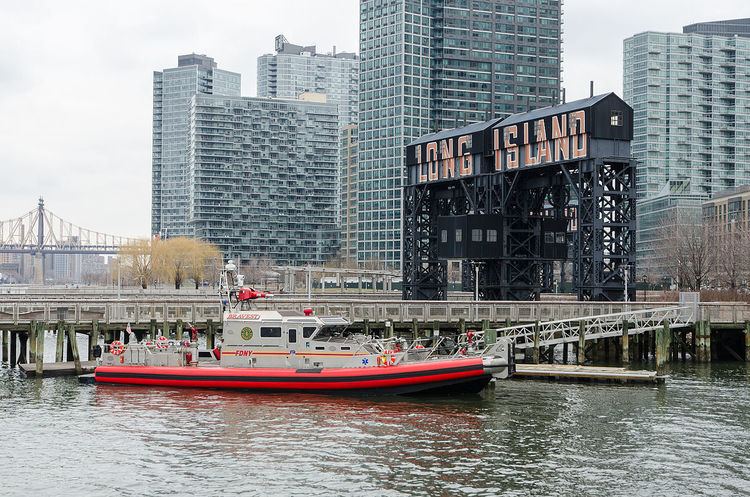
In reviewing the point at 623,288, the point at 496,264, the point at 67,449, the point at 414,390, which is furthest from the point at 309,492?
the point at 496,264

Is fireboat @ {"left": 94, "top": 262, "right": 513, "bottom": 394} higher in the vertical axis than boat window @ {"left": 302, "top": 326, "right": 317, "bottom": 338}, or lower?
lower

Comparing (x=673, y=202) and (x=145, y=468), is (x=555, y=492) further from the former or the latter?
(x=673, y=202)

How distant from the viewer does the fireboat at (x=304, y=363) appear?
147ft

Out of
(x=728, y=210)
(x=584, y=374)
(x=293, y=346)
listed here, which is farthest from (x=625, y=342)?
(x=728, y=210)

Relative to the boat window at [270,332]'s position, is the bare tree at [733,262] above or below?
above

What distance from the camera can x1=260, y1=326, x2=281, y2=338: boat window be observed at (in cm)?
4630

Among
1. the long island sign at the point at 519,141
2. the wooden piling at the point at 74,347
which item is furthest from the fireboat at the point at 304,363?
the long island sign at the point at 519,141

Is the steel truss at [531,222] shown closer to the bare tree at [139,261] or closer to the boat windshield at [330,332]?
the boat windshield at [330,332]

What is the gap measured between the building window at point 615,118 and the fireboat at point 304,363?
2879 cm

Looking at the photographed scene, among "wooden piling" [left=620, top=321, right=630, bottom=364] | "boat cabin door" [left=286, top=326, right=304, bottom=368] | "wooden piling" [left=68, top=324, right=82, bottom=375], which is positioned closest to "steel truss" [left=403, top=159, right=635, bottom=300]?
"wooden piling" [left=620, top=321, right=630, bottom=364]

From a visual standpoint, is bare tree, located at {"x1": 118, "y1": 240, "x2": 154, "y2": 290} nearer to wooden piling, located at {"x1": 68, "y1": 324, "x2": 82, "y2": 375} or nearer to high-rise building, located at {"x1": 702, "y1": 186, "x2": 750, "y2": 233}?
high-rise building, located at {"x1": 702, "y1": 186, "x2": 750, "y2": 233}

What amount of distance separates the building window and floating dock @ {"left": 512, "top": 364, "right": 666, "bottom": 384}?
939 inches

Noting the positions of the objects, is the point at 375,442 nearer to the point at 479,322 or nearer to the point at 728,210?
the point at 479,322

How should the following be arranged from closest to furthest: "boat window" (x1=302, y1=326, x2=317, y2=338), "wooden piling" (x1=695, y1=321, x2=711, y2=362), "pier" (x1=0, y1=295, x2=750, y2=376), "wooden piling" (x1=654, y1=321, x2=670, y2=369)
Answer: "boat window" (x1=302, y1=326, x2=317, y2=338) < "pier" (x1=0, y1=295, x2=750, y2=376) < "wooden piling" (x1=654, y1=321, x2=670, y2=369) < "wooden piling" (x1=695, y1=321, x2=711, y2=362)
